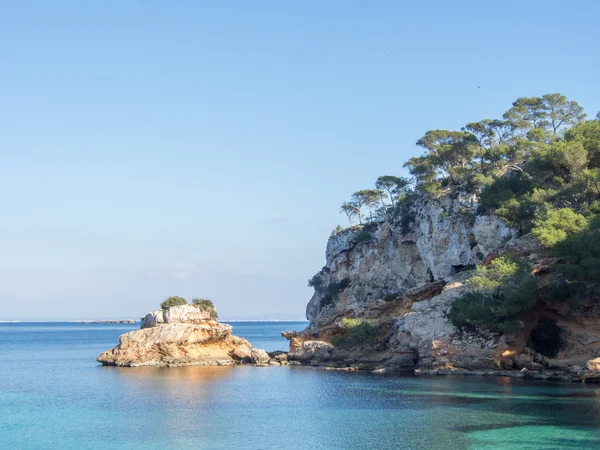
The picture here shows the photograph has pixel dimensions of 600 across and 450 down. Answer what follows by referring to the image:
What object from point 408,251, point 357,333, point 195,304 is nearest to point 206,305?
point 195,304

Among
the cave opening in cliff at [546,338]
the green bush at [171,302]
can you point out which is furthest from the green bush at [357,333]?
the green bush at [171,302]

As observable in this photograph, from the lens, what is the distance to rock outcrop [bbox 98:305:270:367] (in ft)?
198

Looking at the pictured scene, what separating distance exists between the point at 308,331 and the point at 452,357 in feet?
62.0

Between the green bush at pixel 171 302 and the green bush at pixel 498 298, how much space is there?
2825cm

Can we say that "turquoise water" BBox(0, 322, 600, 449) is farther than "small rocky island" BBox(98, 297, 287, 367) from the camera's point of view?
No

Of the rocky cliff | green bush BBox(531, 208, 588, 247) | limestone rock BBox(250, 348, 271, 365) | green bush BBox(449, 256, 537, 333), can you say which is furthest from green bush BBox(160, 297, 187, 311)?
green bush BBox(531, 208, 588, 247)

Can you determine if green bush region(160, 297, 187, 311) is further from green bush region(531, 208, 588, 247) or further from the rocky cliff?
green bush region(531, 208, 588, 247)

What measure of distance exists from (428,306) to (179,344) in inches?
916

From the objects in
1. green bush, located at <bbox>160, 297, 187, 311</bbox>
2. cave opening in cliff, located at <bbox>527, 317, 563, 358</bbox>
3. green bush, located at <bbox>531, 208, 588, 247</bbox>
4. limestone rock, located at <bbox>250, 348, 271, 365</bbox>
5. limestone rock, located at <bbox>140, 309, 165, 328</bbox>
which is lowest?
limestone rock, located at <bbox>250, 348, 271, 365</bbox>

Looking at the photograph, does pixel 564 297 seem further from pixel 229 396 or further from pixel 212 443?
pixel 212 443

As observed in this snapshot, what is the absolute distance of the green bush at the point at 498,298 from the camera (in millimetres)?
45469

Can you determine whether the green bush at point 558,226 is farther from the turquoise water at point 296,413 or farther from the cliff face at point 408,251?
the cliff face at point 408,251

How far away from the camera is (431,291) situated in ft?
196

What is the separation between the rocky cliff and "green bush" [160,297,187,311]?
11.6 m
